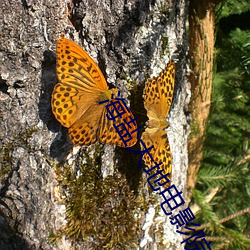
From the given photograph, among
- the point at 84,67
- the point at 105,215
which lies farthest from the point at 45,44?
the point at 105,215

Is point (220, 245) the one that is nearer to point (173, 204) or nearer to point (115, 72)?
point (173, 204)

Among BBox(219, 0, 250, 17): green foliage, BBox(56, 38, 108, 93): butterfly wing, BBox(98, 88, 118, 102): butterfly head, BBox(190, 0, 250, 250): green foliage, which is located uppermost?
BBox(219, 0, 250, 17): green foliage

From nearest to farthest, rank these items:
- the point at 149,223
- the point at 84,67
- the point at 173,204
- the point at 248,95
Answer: the point at 84,67 < the point at 149,223 < the point at 173,204 < the point at 248,95

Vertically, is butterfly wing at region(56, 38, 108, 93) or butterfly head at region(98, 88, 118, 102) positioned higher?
butterfly wing at region(56, 38, 108, 93)

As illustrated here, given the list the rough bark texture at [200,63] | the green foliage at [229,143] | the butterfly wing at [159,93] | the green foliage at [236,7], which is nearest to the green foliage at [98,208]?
the butterfly wing at [159,93]

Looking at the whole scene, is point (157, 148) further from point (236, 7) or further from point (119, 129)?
point (236, 7)

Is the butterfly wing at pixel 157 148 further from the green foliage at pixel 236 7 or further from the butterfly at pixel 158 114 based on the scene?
the green foliage at pixel 236 7

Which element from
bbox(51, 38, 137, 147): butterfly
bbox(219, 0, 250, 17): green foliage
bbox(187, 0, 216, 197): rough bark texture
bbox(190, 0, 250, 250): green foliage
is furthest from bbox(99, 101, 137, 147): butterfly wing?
bbox(219, 0, 250, 17): green foliage

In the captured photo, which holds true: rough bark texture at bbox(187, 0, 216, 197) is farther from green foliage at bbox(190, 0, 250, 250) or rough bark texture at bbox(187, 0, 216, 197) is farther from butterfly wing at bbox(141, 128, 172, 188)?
butterfly wing at bbox(141, 128, 172, 188)
